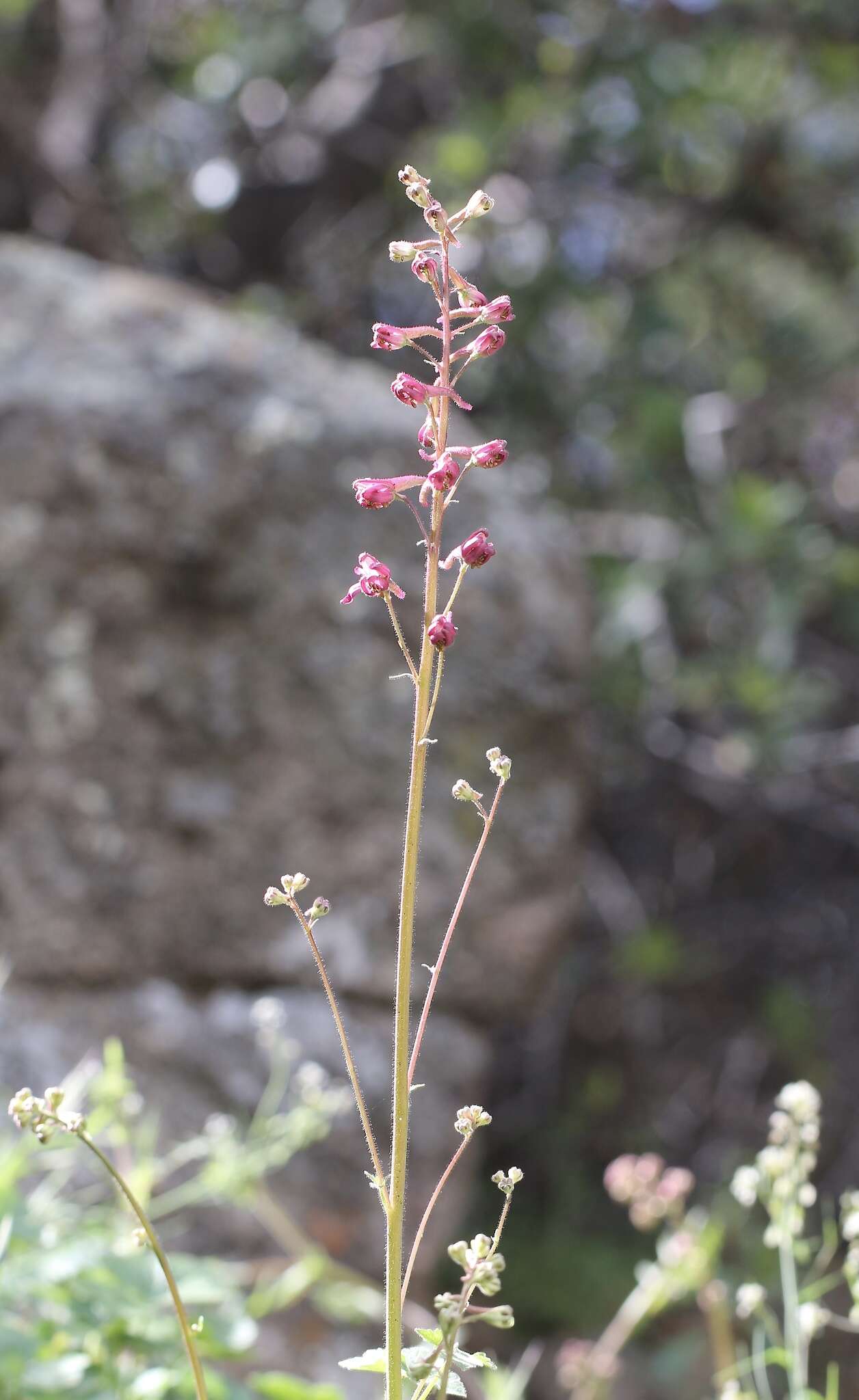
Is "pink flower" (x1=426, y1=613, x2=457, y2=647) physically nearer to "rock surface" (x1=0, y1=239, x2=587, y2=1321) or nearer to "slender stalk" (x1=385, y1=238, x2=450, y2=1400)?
"slender stalk" (x1=385, y1=238, x2=450, y2=1400)

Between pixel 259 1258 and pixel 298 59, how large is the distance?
3.63 meters

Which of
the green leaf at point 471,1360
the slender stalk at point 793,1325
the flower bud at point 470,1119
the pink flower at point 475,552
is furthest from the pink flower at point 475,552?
the slender stalk at point 793,1325

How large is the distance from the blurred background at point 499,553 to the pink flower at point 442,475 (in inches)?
68.9

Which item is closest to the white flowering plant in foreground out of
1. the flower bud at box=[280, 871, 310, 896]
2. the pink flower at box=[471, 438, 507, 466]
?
the flower bud at box=[280, 871, 310, 896]

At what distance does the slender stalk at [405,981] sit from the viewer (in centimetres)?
63

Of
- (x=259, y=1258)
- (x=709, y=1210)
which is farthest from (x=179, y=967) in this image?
(x=709, y=1210)

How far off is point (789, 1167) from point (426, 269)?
73cm

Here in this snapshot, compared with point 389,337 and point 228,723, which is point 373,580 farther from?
point 228,723

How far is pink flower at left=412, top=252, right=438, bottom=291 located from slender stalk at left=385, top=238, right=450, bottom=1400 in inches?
1.1

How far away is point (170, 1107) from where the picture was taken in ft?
7.04

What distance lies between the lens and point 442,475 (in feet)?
2.13

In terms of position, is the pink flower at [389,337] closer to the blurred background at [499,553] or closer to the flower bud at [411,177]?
the flower bud at [411,177]

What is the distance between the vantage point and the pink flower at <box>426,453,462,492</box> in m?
0.65

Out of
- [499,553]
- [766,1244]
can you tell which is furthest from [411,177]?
[499,553]
